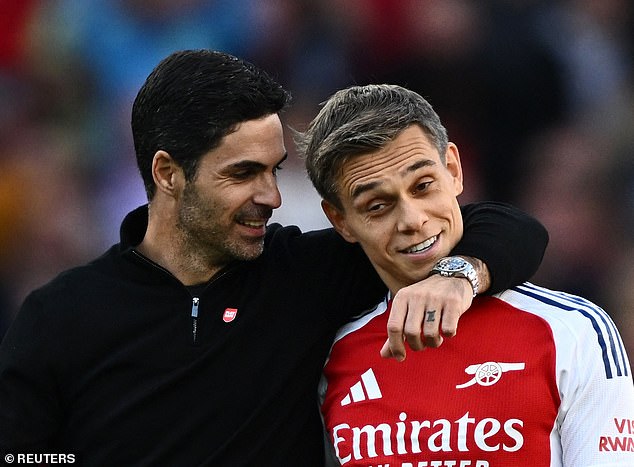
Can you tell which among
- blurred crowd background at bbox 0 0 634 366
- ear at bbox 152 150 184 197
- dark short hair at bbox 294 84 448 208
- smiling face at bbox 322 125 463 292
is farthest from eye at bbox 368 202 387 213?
blurred crowd background at bbox 0 0 634 366

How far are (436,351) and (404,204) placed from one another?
1.28 feet

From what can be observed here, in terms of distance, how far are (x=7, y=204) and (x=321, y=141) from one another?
10.7 ft

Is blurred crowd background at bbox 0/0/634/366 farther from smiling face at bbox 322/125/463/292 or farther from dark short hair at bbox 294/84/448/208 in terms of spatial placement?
smiling face at bbox 322/125/463/292

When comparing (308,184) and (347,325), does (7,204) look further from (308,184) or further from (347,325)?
(347,325)

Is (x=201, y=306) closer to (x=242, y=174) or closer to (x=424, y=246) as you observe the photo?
(x=242, y=174)

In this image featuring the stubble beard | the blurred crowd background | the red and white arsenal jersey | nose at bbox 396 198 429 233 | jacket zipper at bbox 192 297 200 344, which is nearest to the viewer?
the red and white arsenal jersey

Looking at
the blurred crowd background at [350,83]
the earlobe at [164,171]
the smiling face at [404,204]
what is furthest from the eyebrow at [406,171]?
the blurred crowd background at [350,83]

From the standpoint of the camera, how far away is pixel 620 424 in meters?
2.41

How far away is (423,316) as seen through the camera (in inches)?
90.7

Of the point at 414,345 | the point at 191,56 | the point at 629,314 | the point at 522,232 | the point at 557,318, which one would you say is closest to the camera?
the point at 414,345

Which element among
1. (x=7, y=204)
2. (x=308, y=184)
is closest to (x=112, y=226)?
(x=7, y=204)

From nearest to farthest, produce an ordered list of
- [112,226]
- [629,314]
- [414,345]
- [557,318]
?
[414,345] < [557,318] < [629,314] < [112,226]

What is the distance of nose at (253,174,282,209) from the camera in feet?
9.58

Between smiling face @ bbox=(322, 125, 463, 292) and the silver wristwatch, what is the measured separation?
0.37 feet
